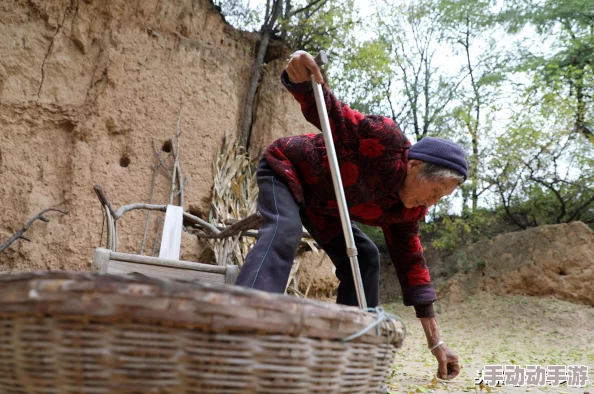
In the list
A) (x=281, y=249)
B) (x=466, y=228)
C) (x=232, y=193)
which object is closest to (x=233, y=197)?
(x=232, y=193)

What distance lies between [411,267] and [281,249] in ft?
2.81

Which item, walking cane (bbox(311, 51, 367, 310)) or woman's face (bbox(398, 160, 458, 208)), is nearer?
walking cane (bbox(311, 51, 367, 310))

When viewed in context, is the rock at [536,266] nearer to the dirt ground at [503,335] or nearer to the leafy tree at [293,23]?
the dirt ground at [503,335]

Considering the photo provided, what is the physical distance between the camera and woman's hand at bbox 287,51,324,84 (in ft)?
5.91

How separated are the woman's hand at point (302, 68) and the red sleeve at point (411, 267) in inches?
33.4

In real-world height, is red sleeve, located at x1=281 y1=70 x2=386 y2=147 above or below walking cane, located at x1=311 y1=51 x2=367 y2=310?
above

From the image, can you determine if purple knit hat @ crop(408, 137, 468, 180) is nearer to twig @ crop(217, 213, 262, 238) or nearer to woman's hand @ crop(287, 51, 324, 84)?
woman's hand @ crop(287, 51, 324, 84)

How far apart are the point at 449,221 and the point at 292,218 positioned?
289 inches

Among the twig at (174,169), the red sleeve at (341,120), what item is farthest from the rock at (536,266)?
the red sleeve at (341,120)

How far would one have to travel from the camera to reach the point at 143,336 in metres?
0.82

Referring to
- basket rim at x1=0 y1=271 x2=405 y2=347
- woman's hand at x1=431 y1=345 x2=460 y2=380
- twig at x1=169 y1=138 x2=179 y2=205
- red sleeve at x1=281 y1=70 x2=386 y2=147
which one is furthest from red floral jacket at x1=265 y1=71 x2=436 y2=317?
twig at x1=169 y1=138 x2=179 y2=205

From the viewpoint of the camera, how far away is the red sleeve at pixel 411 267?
7.36 ft

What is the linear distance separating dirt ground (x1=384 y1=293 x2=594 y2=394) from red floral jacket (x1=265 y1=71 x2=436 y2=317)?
1.00 meters

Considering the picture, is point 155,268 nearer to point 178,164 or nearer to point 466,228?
point 178,164
